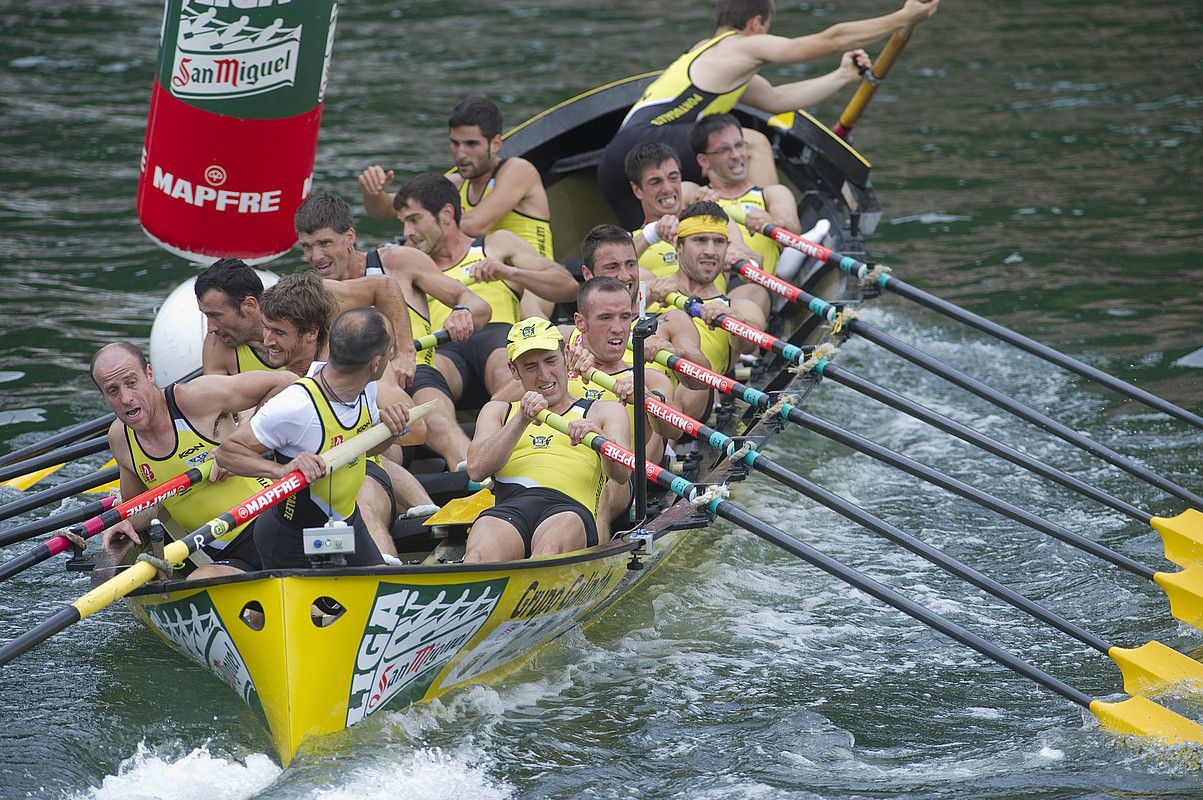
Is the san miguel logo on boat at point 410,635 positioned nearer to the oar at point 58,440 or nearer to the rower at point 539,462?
the rower at point 539,462

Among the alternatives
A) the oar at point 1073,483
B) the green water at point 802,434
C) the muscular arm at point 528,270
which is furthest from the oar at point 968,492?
the muscular arm at point 528,270

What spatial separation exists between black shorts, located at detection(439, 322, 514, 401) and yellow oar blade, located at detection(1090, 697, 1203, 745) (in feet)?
11.0

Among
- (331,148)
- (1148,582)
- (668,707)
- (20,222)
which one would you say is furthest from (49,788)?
(331,148)

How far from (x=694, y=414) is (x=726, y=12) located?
311 centimetres

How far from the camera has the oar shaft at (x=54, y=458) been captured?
656 centimetres

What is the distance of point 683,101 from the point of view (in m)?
8.80

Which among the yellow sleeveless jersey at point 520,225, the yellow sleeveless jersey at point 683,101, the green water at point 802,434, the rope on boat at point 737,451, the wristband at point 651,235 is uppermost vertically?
the yellow sleeveless jersey at point 683,101

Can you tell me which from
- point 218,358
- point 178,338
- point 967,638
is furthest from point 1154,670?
point 178,338

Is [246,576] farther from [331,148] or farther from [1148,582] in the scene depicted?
[331,148]

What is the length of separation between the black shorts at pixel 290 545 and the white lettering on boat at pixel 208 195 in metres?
2.70

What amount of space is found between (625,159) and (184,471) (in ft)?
13.4

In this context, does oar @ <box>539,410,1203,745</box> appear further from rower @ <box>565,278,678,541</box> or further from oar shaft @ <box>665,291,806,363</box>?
oar shaft @ <box>665,291,806,363</box>

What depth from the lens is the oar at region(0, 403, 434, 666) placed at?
A: 4.64m

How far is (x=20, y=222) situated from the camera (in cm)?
1280
